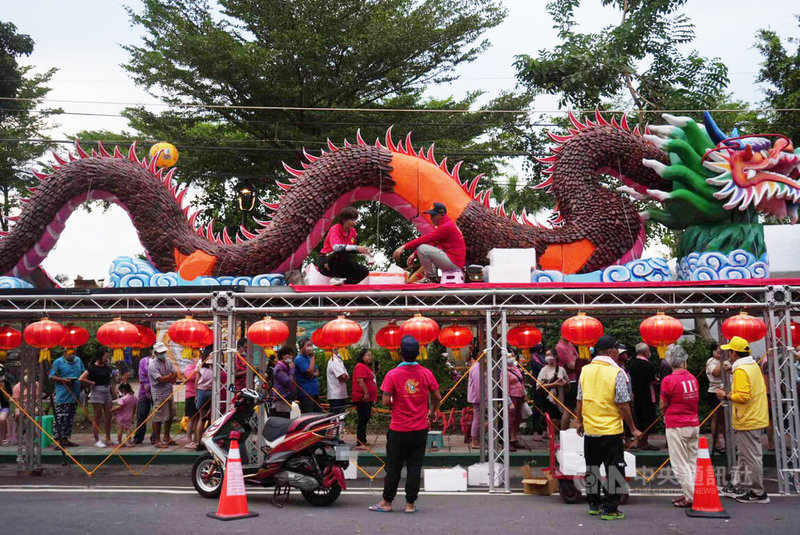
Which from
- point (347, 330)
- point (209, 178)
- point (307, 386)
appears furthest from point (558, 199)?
point (209, 178)

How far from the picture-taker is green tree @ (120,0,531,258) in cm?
1803

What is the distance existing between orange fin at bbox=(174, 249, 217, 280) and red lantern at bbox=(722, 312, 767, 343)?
7032 mm

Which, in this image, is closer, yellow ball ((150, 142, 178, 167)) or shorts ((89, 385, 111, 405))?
yellow ball ((150, 142, 178, 167))

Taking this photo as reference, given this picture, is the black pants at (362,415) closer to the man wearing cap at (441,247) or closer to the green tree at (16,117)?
the man wearing cap at (441,247)

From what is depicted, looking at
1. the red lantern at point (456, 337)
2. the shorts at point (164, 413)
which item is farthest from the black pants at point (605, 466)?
the shorts at point (164, 413)

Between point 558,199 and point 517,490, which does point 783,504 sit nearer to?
point 517,490

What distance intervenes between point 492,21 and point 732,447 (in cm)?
1223

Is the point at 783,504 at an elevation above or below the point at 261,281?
below

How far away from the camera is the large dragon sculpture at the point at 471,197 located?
11055 mm

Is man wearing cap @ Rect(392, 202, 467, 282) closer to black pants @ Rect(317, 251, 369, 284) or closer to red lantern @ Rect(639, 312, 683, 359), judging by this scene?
black pants @ Rect(317, 251, 369, 284)

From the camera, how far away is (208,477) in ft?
30.7

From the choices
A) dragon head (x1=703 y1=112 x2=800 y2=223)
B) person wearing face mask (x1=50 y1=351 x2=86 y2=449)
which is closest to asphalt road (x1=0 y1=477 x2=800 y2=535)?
person wearing face mask (x1=50 y1=351 x2=86 y2=449)

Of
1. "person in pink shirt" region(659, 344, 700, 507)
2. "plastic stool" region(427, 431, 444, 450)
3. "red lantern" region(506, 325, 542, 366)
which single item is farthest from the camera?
"plastic stool" region(427, 431, 444, 450)

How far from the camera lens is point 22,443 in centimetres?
1199
